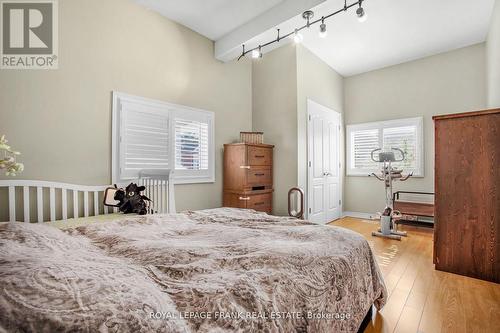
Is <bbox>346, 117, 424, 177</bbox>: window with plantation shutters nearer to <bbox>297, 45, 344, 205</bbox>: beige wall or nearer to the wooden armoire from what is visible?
<bbox>297, 45, 344, 205</bbox>: beige wall

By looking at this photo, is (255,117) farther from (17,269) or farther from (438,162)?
(17,269)

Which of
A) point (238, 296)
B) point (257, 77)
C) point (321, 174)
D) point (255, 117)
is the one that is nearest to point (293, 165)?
point (321, 174)

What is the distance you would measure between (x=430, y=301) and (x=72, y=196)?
3.24m

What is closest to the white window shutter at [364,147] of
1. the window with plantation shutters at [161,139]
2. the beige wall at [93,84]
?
the window with plantation shutters at [161,139]

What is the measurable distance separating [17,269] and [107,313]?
31 centimetres

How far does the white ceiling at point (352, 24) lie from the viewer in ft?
9.50

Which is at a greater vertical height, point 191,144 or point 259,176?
point 191,144

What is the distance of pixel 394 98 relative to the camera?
4629mm

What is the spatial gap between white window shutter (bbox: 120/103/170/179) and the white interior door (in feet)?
7.41

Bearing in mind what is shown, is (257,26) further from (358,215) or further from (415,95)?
(358,215)

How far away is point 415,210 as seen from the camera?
12.8 feet

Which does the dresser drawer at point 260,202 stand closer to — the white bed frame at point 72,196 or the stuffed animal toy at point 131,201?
the white bed frame at point 72,196

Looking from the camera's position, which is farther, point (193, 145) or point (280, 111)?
point (280, 111)

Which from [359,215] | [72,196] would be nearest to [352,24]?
[359,215]
